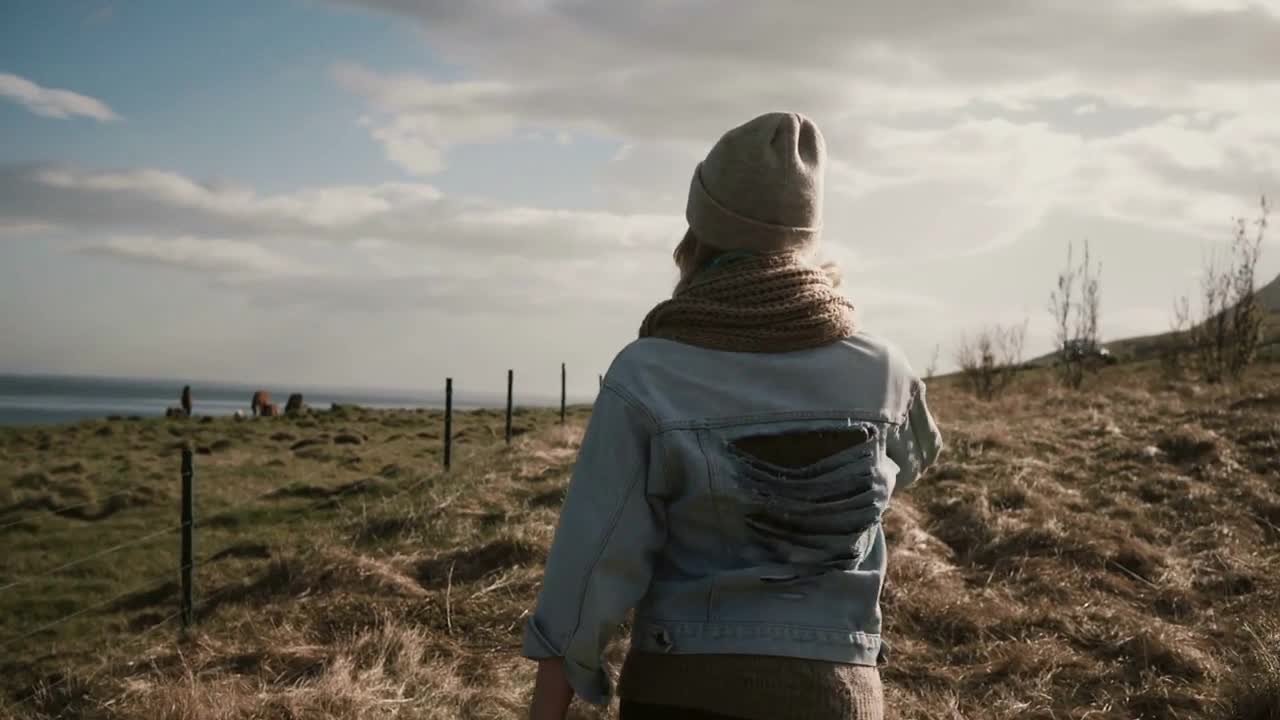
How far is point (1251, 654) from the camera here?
4.30 metres

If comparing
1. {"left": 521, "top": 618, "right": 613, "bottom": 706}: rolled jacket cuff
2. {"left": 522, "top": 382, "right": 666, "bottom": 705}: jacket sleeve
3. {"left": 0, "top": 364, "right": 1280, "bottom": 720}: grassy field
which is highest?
{"left": 522, "top": 382, "right": 666, "bottom": 705}: jacket sleeve

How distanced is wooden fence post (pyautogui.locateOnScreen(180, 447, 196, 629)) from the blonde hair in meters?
5.32

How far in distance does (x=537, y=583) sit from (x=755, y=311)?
445cm

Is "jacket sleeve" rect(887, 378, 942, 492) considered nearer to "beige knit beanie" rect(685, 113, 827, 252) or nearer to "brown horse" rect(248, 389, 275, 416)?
"beige knit beanie" rect(685, 113, 827, 252)

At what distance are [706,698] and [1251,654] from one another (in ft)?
12.3

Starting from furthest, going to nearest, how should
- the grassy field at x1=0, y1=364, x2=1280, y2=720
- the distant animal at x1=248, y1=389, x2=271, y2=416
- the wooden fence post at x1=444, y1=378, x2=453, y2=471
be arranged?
the distant animal at x1=248, y1=389, x2=271, y2=416, the wooden fence post at x1=444, y1=378, x2=453, y2=471, the grassy field at x1=0, y1=364, x2=1280, y2=720

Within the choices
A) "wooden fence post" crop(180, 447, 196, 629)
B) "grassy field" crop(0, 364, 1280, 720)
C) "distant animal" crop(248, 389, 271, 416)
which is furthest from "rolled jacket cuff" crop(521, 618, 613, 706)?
"distant animal" crop(248, 389, 271, 416)

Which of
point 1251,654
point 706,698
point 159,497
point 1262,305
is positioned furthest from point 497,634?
point 1262,305

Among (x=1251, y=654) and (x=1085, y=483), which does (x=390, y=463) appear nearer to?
(x=1085, y=483)

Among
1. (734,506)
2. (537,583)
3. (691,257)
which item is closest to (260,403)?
(537,583)

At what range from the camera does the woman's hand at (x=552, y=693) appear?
5.28 ft

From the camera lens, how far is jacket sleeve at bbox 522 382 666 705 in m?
1.55

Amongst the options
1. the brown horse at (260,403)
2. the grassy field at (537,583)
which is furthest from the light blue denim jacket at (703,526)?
the brown horse at (260,403)

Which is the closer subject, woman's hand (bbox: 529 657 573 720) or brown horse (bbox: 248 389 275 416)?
woman's hand (bbox: 529 657 573 720)
